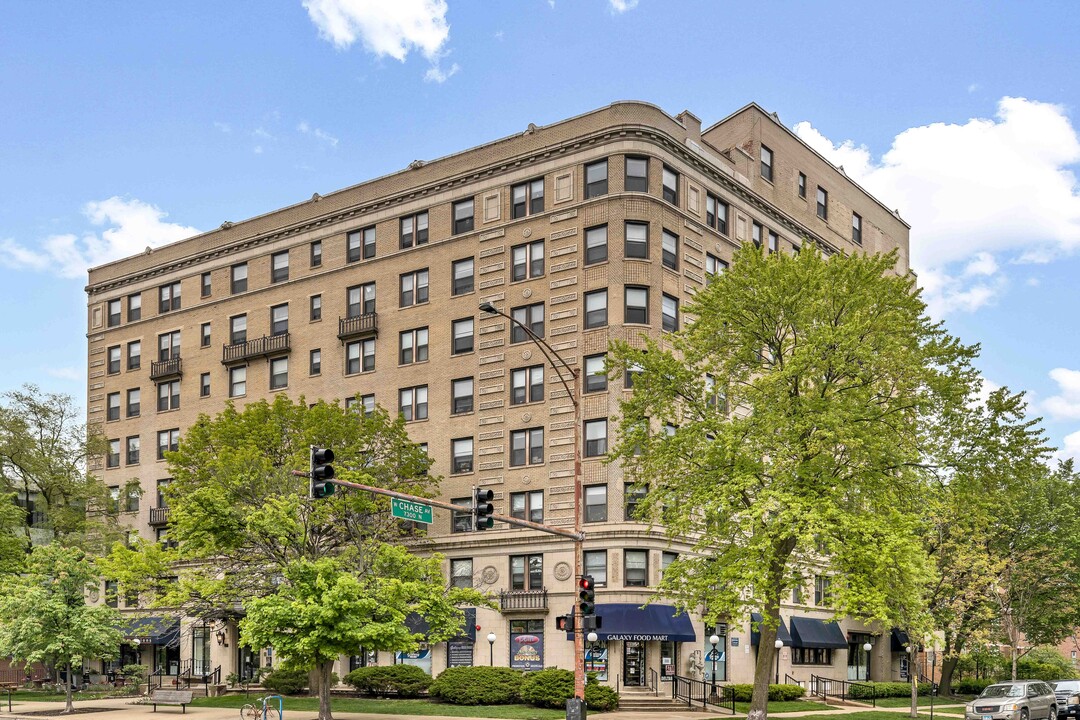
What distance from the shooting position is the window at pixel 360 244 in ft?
189

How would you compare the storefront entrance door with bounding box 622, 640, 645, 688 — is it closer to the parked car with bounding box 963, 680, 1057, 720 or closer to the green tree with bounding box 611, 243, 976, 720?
the green tree with bounding box 611, 243, 976, 720

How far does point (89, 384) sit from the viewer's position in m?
69.7

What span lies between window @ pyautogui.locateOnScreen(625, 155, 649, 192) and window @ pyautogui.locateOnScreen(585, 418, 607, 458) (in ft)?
33.5

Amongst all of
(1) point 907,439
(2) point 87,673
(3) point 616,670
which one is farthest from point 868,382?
(2) point 87,673

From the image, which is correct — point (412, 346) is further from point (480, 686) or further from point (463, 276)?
point (480, 686)

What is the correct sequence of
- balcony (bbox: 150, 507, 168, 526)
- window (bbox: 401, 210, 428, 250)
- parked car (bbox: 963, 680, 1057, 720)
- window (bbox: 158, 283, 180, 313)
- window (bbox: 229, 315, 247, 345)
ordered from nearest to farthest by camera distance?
parked car (bbox: 963, 680, 1057, 720)
window (bbox: 401, 210, 428, 250)
window (bbox: 229, 315, 247, 345)
balcony (bbox: 150, 507, 168, 526)
window (bbox: 158, 283, 180, 313)

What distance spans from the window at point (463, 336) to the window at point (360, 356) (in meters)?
5.31

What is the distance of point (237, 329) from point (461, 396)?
16.5m

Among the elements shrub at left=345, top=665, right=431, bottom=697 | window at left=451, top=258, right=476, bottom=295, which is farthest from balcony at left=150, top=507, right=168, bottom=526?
window at left=451, top=258, right=476, bottom=295

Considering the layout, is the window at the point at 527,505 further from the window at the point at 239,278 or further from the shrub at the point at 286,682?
the window at the point at 239,278

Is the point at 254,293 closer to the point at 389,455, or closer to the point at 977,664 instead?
the point at 389,455

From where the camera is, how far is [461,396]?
173ft

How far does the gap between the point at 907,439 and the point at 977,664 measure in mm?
44825

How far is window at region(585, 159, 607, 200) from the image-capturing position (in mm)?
49531
